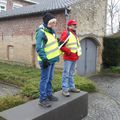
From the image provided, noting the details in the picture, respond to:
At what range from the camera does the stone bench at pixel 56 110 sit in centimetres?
410

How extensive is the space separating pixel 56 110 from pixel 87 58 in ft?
29.3

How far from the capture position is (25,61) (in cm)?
1388

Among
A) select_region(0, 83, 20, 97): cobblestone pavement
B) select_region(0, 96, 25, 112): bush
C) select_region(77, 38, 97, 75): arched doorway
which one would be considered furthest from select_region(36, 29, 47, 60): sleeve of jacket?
select_region(77, 38, 97, 75): arched doorway

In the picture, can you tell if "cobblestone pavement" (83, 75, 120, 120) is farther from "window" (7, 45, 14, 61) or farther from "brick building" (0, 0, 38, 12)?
"brick building" (0, 0, 38, 12)

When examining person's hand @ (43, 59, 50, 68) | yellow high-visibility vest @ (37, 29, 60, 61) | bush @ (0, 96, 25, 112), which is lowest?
bush @ (0, 96, 25, 112)

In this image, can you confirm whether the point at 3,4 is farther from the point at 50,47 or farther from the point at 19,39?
the point at 50,47

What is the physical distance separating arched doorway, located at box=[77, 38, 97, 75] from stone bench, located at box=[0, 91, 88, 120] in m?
6.85

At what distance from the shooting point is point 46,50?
4402mm

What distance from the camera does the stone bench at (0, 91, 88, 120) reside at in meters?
4.10

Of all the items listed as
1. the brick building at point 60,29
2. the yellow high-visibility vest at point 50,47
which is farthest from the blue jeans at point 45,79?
the brick building at point 60,29

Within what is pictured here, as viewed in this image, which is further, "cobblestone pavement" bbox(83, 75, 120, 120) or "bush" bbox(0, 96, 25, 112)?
"cobblestone pavement" bbox(83, 75, 120, 120)

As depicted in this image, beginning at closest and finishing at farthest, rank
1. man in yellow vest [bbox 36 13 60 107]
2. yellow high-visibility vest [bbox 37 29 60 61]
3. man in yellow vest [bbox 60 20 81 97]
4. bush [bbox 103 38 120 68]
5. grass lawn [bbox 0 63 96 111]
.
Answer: man in yellow vest [bbox 36 13 60 107] < yellow high-visibility vest [bbox 37 29 60 61] < man in yellow vest [bbox 60 20 81 97] < grass lawn [bbox 0 63 96 111] < bush [bbox 103 38 120 68]

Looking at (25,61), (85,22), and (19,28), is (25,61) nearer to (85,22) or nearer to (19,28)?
(19,28)

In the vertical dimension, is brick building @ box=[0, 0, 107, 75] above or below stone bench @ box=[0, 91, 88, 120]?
above
